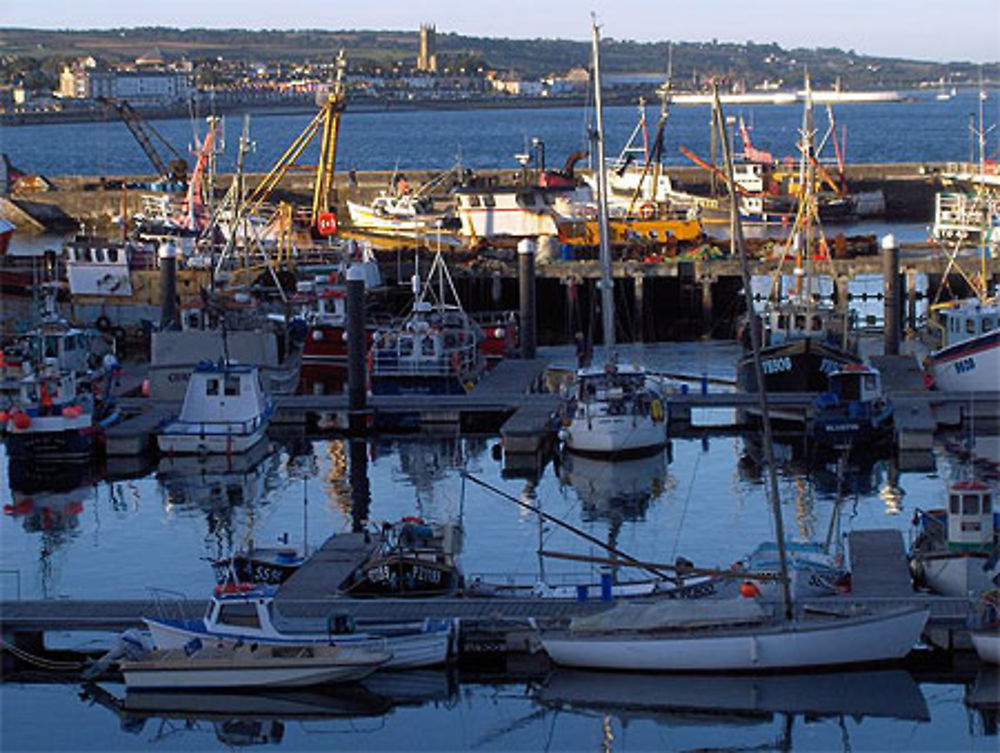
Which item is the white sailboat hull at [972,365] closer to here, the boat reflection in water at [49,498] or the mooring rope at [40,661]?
the boat reflection in water at [49,498]

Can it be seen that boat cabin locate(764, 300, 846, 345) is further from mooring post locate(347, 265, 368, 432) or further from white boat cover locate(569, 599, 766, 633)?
white boat cover locate(569, 599, 766, 633)

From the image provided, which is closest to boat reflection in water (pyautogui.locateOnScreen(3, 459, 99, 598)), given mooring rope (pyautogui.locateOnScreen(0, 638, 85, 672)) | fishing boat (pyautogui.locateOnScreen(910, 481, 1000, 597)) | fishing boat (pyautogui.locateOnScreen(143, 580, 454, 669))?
mooring rope (pyautogui.locateOnScreen(0, 638, 85, 672))

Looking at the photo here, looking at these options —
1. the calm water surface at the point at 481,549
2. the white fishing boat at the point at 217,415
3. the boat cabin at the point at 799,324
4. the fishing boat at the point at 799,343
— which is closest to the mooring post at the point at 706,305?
the calm water surface at the point at 481,549

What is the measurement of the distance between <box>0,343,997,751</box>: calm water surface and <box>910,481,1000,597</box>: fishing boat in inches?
91.5

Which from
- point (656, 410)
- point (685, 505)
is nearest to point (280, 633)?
point (685, 505)

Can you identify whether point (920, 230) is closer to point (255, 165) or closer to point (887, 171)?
point (887, 171)

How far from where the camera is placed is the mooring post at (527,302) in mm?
45406

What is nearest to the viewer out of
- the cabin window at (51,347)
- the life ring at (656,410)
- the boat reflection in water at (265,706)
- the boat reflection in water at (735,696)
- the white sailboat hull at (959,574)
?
the boat reflection in water at (735,696)

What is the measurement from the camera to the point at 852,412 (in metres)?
37.8

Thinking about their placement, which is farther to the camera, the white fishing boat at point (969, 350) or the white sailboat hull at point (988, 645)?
the white fishing boat at point (969, 350)

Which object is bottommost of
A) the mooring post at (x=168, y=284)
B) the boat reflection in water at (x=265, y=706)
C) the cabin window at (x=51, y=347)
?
the boat reflection in water at (x=265, y=706)

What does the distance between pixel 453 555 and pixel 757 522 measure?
6.29m

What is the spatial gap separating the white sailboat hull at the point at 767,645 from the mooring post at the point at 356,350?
16115 mm

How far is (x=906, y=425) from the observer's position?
37219 millimetres
